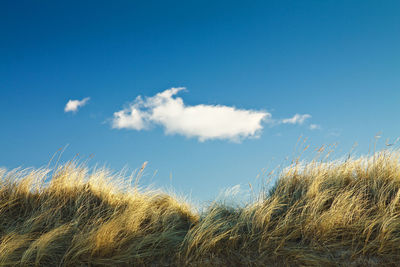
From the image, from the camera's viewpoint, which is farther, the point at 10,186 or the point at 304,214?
the point at 10,186

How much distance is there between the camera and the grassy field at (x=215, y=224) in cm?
471

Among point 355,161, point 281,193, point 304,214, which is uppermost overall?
point 355,161

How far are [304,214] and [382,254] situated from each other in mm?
1151

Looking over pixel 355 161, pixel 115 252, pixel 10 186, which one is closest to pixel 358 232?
pixel 355 161

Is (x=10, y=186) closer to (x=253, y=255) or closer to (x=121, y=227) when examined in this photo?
(x=121, y=227)

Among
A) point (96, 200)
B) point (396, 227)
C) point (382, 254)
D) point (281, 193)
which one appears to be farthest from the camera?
point (96, 200)

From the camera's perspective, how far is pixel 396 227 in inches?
199

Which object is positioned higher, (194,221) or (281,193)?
(281,193)

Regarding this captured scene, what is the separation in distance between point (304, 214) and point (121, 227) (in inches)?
110

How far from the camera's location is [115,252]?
487 cm

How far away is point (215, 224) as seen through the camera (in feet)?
18.4

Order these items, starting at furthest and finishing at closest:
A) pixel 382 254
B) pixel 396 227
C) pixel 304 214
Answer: pixel 304 214 → pixel 396 227 → pixel 382 254

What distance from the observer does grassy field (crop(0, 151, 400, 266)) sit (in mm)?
4707

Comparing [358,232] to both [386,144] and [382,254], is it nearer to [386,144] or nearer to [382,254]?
[382,254]
